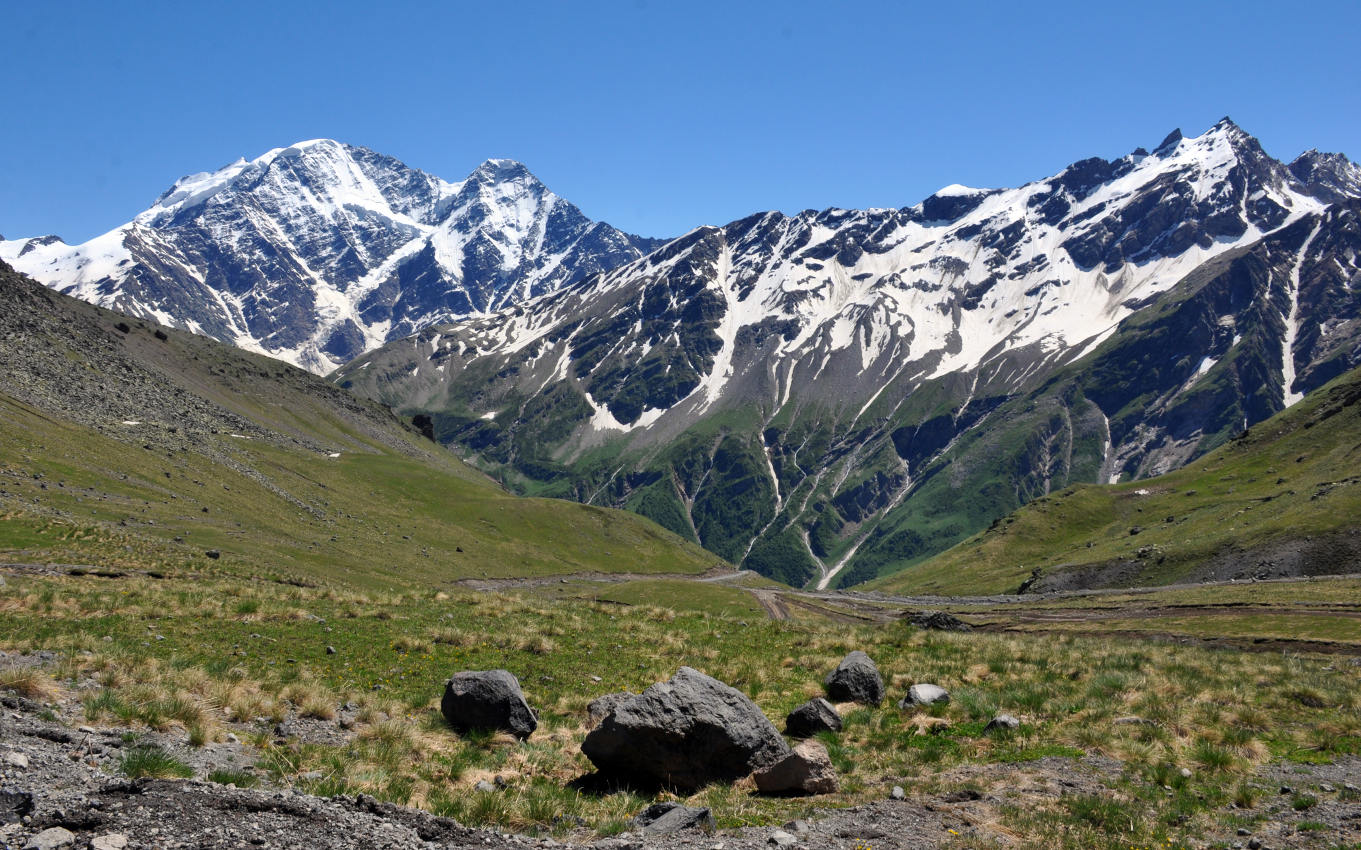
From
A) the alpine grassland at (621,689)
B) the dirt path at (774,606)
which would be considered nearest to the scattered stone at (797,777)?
the alpine grassland at (621,689)

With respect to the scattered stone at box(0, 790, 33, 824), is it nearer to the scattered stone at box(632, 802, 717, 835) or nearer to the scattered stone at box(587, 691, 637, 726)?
the scattered stone at box(632, 802, 717, 835)

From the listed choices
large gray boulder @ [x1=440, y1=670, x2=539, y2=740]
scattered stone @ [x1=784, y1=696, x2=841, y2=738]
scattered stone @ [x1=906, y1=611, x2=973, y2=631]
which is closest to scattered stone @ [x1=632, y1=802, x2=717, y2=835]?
large gray boulder @ [x1=440, y1=670, x2=539, y2=740]

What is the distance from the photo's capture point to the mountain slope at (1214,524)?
10775 cm

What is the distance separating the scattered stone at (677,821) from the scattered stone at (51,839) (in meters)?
7.74

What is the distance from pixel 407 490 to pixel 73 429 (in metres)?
60.6

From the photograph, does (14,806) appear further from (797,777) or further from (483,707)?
(797,777)

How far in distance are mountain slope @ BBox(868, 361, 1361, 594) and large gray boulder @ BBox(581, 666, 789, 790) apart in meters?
117

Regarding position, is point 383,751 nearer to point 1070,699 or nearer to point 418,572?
point 1070,699

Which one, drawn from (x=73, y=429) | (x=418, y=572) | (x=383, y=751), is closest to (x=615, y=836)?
(x=383, y=751)

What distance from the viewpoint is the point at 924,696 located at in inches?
870

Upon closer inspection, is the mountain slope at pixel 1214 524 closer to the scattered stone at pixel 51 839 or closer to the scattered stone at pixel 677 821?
the scattered stone at pixel 677 821

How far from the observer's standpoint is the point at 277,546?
242 feet

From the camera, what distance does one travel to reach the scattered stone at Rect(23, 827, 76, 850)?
789 centimetres

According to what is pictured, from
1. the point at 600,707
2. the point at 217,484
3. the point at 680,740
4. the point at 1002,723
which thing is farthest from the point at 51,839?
the point at 217,484
